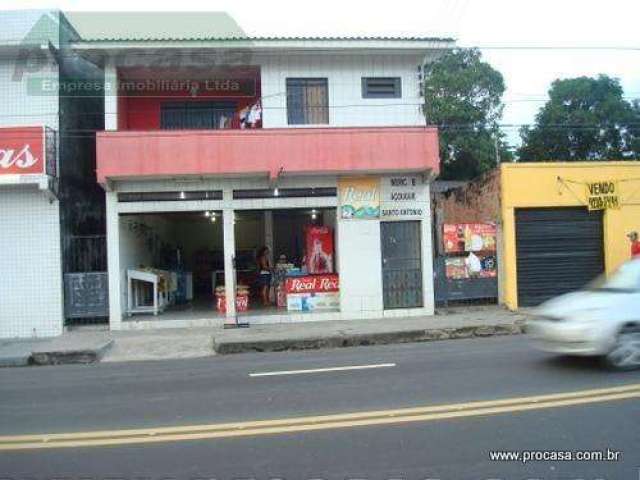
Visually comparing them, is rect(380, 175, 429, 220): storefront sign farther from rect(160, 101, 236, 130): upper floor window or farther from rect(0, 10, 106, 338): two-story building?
rect(0, 10, 106, 338): two-story building

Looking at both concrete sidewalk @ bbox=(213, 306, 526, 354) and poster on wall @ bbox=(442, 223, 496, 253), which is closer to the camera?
concrete sidewalk @ bbox=(213, 306, 526, 354)

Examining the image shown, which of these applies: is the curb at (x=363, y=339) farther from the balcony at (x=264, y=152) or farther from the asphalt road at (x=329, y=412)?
the balcony at (x=264, y=152)

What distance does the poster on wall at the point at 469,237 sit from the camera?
16.8 m

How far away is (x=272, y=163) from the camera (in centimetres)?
1517

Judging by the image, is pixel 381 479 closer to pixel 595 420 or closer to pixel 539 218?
pixel 595 420

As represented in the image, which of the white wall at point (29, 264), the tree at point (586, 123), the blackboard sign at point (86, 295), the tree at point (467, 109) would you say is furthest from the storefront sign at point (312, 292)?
the tree at point (586, 123)

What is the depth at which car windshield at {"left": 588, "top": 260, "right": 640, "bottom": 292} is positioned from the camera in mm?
8648

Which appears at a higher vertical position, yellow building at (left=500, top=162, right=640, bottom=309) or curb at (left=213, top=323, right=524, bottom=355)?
yellow building at (left=500, top=162, right=640, bottom=309)

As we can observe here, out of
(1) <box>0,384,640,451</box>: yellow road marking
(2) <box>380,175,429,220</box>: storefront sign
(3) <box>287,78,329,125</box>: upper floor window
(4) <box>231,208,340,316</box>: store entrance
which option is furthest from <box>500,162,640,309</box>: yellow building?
(1) <box>0,384,640,451</box>: yellow road marking

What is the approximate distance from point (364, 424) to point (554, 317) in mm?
3686

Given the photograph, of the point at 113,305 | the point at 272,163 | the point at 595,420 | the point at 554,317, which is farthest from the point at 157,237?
the point at 595,420

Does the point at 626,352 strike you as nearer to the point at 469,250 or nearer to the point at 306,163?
the point at 469,250

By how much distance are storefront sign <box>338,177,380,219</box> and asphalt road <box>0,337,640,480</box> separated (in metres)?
5.37

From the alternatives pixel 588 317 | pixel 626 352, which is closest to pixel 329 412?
pixel 588 317
